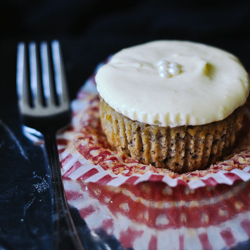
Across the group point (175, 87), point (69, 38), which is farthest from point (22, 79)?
point (175, 87)

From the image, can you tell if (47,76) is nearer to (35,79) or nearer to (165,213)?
(35,79)

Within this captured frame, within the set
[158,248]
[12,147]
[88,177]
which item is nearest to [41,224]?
[88,177]

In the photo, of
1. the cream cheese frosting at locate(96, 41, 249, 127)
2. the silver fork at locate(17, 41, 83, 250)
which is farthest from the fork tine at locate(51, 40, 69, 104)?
the cream cheese frosting at locate(96, 41, 249, 127)

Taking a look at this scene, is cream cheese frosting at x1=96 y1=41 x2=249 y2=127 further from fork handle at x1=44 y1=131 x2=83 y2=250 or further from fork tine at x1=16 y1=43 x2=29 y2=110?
fork tine at x1=16 y1=43 x2=29 y2=110

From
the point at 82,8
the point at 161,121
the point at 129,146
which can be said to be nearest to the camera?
the point at 161,121

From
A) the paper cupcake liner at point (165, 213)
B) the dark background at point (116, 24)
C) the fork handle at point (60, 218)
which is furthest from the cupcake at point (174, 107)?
the dark background at point (116, 24)

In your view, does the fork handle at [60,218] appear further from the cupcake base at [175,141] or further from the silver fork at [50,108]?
the cupcake base at [175,141]

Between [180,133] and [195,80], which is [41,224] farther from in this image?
[195,80]
